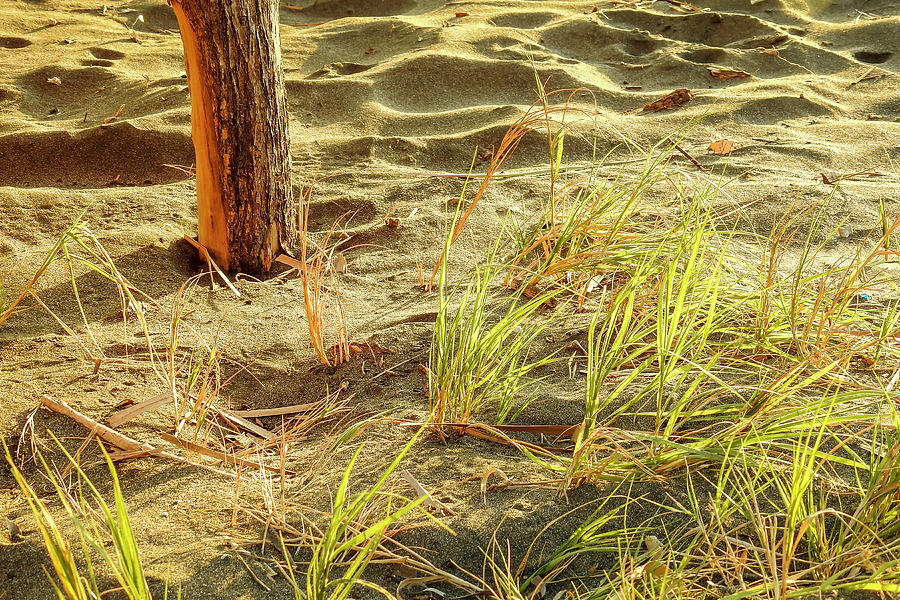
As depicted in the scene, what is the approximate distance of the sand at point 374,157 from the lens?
1.39m

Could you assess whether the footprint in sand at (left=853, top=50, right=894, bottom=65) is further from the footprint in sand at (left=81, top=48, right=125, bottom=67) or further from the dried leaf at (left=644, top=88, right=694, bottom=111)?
the footprint in sand at (left=81, top=48, right=125, bottom=67)

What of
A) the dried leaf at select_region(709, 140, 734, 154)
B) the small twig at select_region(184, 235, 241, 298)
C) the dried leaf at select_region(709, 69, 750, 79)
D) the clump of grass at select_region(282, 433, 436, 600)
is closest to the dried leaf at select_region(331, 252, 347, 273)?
the small twig at select_region(184, 235, 241, 298)

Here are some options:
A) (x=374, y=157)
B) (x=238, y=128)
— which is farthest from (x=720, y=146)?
(x=238, y=128)

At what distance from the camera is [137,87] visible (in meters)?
3.60

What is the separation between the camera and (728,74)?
3.70 meters

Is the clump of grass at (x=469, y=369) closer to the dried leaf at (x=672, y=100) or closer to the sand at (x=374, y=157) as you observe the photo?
the sand at (x=374, y=157)

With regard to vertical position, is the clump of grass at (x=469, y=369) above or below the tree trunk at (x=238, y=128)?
below

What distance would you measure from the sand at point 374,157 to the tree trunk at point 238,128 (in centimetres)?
16

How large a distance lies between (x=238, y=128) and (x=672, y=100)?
210 cm

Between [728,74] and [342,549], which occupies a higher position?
[728,74]

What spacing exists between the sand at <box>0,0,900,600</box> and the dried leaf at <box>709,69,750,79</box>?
5 centimetres

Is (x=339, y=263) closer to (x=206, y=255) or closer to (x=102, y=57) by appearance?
(x=206, y=255)

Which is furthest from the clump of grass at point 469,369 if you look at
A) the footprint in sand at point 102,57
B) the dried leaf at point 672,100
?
the footprint in sand at point 102,57

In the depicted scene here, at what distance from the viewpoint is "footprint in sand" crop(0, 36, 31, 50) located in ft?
13.4
